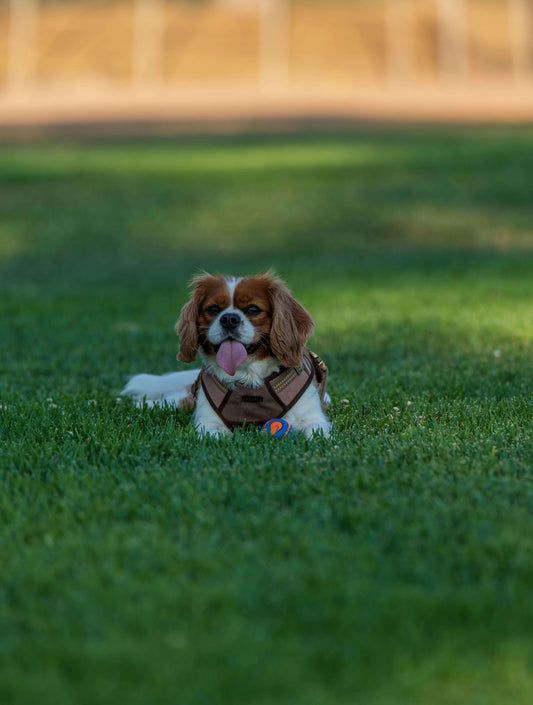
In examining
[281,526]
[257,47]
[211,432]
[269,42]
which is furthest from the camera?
[269,42]

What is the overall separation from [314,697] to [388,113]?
107 ft

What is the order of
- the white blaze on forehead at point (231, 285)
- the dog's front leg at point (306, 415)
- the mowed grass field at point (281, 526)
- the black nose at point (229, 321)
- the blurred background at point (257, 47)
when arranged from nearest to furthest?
the mowed grass field at point (281, 526)
the black nose at point (229, 321)
the white blaze on forehead at point (231, 285)
the dog's front leg at point (306, 415)
the blurred background at point (257, 47)

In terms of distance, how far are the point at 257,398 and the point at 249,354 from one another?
26 cm

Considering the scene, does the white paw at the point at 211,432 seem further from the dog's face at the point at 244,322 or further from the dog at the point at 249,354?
the dog's face at the point at 244,322

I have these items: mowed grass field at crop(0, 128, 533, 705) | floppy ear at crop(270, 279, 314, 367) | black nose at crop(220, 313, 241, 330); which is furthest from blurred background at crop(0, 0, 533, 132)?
black nose at crop(220, 313, 241, 330)

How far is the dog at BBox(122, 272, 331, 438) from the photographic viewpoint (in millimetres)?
4840

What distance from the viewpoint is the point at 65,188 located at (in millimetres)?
22625

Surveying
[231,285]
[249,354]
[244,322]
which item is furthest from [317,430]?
[231,285]

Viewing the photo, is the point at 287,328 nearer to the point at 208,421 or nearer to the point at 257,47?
the point at 208,421

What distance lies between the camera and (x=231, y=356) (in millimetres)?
4809

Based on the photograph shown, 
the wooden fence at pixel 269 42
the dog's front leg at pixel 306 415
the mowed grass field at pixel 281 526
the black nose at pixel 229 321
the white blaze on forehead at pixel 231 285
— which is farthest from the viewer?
the wooden fence at pixel 269 42

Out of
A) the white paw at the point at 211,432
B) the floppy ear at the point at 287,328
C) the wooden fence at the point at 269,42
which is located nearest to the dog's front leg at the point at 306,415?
the floppy ear at the point at 287,328

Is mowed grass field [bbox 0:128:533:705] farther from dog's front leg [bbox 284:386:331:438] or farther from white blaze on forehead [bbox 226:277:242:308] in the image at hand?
white blaze on forehead [bbox 226:277:242:308]

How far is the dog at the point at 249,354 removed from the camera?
484cm
